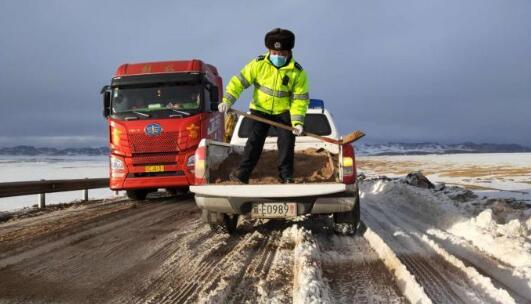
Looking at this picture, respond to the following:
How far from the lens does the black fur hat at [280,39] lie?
16.4ft

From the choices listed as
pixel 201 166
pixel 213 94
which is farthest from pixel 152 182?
pixel 201 166

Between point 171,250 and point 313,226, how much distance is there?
2.11 meters

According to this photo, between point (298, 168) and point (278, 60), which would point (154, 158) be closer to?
point (298, 168)

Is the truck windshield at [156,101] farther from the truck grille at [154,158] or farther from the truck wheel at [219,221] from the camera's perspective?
the truck wheel at [219,221]

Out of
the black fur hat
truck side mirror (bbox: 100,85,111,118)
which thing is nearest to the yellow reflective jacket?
the black fur hat

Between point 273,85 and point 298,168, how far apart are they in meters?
1.26

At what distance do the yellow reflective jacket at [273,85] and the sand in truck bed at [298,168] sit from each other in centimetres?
76

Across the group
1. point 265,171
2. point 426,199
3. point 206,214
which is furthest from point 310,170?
point 426,199

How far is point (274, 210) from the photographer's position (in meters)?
4.81

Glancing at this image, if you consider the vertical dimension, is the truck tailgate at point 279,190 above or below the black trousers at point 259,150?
below

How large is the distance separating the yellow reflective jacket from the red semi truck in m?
4.32

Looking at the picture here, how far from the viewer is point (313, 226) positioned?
5957 mm

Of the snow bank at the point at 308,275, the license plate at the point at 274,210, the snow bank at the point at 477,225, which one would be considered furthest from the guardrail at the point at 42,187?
the snow bank at the point at 477,225

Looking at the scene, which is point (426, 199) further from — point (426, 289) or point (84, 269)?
point (84, 269)
